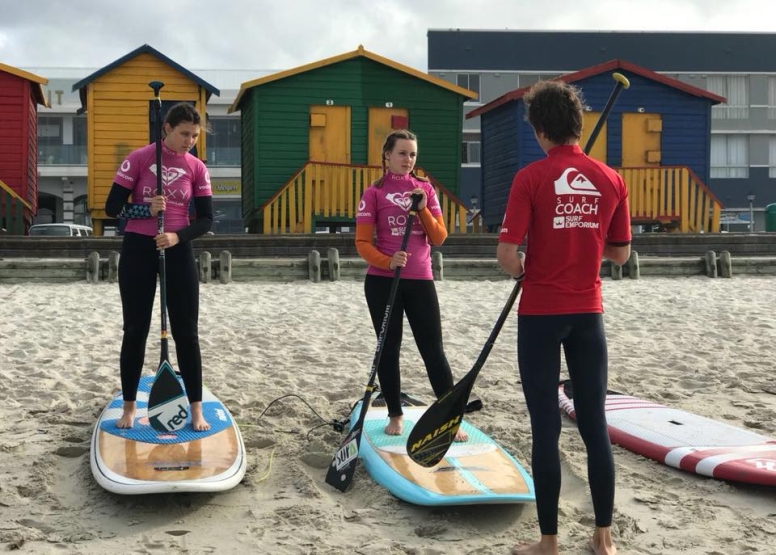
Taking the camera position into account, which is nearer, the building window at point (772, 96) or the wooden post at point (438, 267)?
the wooden post at point (438, 267)

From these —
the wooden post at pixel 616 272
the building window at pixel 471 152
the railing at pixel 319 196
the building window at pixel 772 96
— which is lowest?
the wooden post at pixel 616 272

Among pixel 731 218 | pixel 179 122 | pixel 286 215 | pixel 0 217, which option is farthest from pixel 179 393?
pixel 731 218

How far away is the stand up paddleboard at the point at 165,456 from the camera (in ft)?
11.7

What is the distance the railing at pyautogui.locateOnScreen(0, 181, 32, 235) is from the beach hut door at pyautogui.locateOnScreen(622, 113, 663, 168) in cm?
1182

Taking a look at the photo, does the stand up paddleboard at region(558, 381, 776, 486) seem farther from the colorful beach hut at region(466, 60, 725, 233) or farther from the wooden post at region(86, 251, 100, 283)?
the colorful beach hut at region(466, 60, 725, 233)

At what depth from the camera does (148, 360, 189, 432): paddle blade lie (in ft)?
13.9

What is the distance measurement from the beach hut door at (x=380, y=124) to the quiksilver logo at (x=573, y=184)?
1332 cm

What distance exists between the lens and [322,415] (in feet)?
17.0

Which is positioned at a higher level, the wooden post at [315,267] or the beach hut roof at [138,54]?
the beach hut roof at [138,54]

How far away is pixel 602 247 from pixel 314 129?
13536 millimetres

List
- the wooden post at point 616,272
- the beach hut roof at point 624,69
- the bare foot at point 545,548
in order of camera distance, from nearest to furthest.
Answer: the bare foot at point 545,548, the wooden post at point 616,272, the beach hut roof at point 624,69

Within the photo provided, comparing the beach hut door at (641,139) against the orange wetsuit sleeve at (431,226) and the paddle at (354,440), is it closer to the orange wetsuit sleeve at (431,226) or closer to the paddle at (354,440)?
the orange wetsuit sleeve at (431,226)

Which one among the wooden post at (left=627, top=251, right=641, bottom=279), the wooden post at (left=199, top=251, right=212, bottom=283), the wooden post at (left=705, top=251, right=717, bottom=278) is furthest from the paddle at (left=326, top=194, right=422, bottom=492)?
the wooden post at (left=705, top=251, right=717, bottom=278)

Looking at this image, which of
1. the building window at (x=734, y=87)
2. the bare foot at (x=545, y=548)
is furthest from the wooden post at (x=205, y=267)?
the building window at (x=734, y=87)
